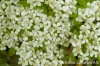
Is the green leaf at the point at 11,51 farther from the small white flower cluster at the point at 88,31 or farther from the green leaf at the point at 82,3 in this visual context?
the green leaf at the point at 82,3

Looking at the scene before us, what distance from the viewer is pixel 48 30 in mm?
1931

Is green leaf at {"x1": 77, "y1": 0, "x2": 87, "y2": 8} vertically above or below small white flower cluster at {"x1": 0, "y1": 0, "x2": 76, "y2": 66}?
above

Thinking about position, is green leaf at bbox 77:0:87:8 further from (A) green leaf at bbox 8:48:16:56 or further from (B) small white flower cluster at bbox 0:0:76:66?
(A) green leaf at bbox 8:48:16:56

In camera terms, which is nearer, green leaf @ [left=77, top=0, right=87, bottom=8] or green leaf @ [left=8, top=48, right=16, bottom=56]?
green leaf @ [left=77, top=0, right=87, bottom=8]

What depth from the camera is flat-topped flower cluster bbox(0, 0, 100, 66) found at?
1885mm

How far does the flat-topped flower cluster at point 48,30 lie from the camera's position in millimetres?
1885

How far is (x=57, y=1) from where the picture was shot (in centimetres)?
188

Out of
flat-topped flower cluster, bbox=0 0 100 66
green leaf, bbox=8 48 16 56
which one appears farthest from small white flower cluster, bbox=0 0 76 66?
green leaf, bbox=8 48 16 56

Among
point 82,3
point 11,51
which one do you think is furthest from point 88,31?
point 11,51

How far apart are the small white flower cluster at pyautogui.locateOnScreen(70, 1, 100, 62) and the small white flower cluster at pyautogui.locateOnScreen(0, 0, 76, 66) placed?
0.31ft

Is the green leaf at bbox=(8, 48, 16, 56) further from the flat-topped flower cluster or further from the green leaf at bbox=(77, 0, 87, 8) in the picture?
the green leaf at bbox=(77, 0, 87, 8)

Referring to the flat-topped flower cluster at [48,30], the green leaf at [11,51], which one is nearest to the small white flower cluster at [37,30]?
the flat-topped flower cluster at [48,30]

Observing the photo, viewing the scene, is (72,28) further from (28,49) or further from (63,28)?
(28,49)

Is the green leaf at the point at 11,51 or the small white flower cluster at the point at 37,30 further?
the green leaf at the point at 11,51
